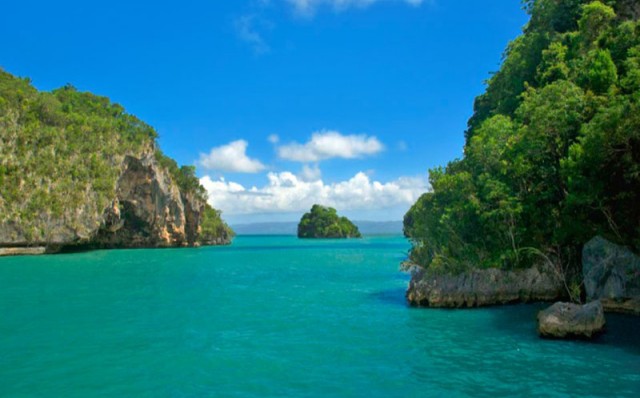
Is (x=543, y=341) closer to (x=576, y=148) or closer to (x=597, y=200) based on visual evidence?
(x=597, y=200)

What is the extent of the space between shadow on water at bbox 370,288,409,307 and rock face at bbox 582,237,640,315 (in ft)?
28.6

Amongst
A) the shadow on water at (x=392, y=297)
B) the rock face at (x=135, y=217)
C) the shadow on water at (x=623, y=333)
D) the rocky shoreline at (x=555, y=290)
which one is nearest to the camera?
the shadow on water at (x=623, y=333)

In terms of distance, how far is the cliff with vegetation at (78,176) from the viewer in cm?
6238

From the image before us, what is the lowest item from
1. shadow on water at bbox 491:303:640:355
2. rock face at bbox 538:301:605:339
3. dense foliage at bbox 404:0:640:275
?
shadow on water at bbox 491:303:640:355

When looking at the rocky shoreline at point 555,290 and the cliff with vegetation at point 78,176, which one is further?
the cliff with vegetation at point 78,176

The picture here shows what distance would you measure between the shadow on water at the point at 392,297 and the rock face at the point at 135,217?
55.3 meters

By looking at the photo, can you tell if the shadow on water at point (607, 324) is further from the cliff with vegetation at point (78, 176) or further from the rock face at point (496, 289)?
the cliff with vegetation at point (78, 176)

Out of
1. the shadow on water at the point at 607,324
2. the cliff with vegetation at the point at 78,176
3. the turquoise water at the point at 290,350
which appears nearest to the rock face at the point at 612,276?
the shadow on water at the point at 607,324

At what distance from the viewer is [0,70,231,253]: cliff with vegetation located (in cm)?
6238

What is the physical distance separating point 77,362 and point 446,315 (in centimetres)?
1505

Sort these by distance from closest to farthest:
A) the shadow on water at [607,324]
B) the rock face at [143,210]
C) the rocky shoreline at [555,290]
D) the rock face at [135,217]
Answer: the shadow on water at [607,324], the rocky shoreline at [555,290], the rock face at [135,217], the rock face at [143,210]

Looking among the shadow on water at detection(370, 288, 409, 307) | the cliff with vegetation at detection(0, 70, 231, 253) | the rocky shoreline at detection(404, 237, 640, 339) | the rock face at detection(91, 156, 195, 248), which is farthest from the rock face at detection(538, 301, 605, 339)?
the rock face at detection(91, 156, 195, 248)

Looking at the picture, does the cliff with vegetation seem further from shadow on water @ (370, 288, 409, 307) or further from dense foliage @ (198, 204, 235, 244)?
shadow on water @ (370, 288, 409, 307)

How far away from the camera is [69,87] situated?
295 feet
